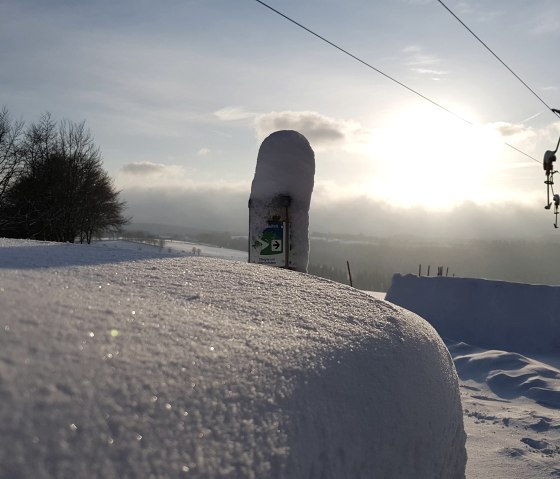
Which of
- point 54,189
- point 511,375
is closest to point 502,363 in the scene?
point 511,375

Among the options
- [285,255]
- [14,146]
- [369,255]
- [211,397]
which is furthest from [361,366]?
Answer: [369,255]

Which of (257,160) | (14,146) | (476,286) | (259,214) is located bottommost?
(476,286)

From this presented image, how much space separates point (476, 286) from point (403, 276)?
2676 mm

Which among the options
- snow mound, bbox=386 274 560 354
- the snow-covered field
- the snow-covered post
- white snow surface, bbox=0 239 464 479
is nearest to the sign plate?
the snow-covered post

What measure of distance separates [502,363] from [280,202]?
5260 mm

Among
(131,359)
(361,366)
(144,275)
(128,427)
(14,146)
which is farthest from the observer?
(14,146)

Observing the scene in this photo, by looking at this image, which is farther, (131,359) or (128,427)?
(131,359)

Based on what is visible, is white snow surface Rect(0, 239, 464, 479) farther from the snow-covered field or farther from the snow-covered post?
the snow-covered post

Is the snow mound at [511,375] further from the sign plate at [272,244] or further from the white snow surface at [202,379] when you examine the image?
the white snow surface at [202,379]

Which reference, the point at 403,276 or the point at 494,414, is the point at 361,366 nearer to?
the point at 494,414

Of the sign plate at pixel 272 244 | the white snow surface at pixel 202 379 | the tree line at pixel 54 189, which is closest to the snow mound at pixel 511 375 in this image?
the sign plate at pixel 272 244

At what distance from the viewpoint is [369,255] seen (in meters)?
156

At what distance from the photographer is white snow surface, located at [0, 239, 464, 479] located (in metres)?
1.01

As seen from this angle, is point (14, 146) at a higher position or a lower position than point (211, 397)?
higher
